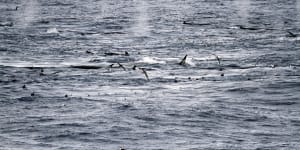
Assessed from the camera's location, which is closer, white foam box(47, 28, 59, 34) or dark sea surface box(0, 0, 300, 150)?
dark sea surface box(0, 0, 300, 150)

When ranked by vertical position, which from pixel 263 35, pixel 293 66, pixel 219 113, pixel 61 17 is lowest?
pixel 61 17

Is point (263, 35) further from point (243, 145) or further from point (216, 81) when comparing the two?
point (243, 145)

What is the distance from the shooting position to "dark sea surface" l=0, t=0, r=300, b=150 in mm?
23953

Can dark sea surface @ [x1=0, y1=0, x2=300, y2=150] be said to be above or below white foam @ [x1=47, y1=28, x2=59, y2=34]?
above

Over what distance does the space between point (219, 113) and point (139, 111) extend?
3.52m

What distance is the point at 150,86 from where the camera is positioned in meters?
34.4

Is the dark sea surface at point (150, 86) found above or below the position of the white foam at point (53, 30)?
above

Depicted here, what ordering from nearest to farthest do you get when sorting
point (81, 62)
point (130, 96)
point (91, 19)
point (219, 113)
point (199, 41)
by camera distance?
point (219, 113) → point (130, 96) → point (81, 62) → point (199, 41) → point (91, 19)

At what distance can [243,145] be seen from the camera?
22469mm

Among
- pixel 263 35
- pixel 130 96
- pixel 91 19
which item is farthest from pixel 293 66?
pixel 91 19

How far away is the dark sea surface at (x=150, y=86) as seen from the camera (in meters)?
24.0

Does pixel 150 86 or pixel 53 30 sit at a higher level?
pixel 150 86

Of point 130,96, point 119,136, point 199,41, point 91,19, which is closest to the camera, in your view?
point 119,136

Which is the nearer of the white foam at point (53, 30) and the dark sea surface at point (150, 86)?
the dark sea surface at point (150, 86)
